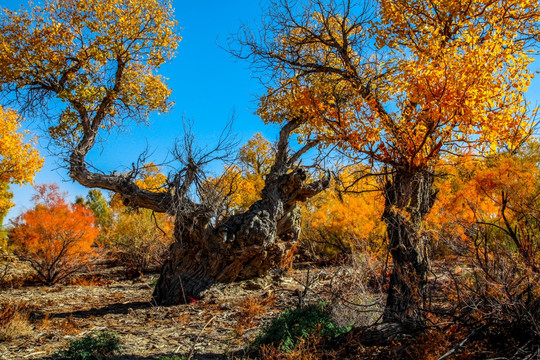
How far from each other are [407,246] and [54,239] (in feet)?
32.5

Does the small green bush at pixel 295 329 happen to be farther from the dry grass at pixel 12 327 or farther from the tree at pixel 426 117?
the dry grass at pixel 12 327

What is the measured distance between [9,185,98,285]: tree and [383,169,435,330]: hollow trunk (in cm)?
939

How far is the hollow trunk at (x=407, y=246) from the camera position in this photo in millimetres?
4543

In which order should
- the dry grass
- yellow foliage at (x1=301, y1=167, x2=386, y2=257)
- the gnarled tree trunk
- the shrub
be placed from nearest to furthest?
the dry grass
the gnarled tree trunk
yellow foliage at (x1=301, y1=167, x2=386, y2=257)
the shrub

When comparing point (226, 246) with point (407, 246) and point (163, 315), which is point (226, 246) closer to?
point (163, 315)

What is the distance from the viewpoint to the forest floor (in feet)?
16.3

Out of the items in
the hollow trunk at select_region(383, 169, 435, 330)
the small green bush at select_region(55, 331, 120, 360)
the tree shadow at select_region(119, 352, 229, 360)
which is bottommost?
the tree shadow at select_region(119, 352, 229, 360)

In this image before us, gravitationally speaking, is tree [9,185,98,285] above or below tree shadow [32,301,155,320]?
above

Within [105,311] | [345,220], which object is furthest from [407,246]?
[345,220]

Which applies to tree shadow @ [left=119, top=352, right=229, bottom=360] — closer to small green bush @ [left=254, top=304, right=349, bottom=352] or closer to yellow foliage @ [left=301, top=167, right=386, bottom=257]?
small green bush @ [left=254, top=304, right=349, bottom=352]

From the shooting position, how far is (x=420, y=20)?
6.20m

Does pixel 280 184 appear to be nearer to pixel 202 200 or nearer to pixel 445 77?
pixel 202 200

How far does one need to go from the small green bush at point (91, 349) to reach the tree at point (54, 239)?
708 cm

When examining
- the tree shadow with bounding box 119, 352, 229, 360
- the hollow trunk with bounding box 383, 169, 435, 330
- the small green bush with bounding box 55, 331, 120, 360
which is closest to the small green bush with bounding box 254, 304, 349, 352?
the tree shadow with bounding box 119, 352, 229, 360
